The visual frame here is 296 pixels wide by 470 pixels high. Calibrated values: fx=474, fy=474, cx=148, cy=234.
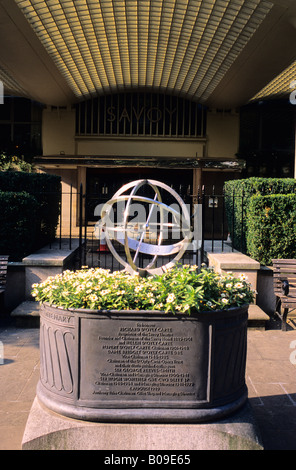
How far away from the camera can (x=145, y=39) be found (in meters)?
15.1

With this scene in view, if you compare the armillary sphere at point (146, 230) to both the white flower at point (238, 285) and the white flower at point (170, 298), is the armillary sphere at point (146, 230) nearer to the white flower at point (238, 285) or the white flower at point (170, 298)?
the white flower at point (238, 285)

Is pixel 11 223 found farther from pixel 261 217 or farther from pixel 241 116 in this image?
pixel 241 116

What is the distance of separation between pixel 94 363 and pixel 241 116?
19.0 meters

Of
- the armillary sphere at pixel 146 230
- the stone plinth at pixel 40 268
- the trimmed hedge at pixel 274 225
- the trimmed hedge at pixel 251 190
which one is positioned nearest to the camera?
the armillary sphere at pixel 146 230

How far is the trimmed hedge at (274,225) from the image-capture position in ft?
28.1

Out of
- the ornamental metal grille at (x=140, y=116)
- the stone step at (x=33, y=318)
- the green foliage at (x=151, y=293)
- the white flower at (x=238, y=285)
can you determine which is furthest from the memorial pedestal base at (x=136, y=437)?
the ornamental metal grille at (x=140, y=116)

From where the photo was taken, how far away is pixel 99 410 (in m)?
3.86

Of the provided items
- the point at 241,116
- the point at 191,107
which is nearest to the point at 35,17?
the point at 191,107

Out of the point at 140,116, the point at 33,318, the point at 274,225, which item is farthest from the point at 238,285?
the point at 140,116

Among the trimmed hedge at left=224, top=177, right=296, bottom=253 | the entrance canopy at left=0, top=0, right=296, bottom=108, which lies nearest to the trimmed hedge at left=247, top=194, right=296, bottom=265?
the trimmed hedge at left=224, top=177, right=296, bottom=253

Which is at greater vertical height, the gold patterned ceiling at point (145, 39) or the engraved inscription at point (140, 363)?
the gold patterned ceiling at point (145, 39)

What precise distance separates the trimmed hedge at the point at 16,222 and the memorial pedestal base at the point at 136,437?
16.9ft

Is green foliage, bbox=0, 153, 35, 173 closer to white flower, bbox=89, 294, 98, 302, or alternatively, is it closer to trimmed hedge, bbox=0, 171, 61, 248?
trimmed hedge, bbox=0, 171, 61, 248

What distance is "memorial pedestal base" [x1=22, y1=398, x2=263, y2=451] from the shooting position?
371 cm
